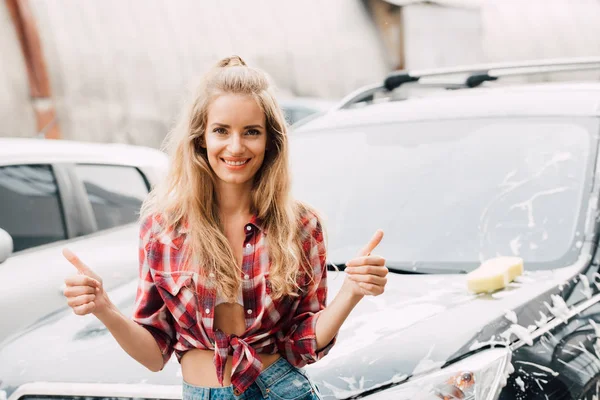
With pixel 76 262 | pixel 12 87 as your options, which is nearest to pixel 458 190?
pixel 76 262

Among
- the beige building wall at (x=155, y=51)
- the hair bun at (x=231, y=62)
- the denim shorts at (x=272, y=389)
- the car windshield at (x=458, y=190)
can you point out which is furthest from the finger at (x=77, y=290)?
the beige building wall at (x=155, y=51)

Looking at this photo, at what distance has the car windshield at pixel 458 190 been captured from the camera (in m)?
2.98

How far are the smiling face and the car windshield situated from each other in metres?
1.06

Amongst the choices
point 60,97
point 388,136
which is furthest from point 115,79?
point 388,136

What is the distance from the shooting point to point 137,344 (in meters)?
1.98

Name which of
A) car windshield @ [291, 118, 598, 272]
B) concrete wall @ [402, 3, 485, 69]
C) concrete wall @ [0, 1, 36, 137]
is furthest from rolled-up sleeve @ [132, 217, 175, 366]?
concrete wall @ [402, 3, 485, 69]

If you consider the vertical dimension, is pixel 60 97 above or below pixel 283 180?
below

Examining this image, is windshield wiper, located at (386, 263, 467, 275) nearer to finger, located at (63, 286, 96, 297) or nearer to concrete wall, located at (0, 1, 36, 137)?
finger, located at (63, 286, 96, 297)

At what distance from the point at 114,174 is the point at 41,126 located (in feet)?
21.0

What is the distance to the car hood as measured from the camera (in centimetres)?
226

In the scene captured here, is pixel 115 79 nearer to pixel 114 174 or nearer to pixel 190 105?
pixel 114 174

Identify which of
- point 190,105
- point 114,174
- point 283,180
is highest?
point 190,105

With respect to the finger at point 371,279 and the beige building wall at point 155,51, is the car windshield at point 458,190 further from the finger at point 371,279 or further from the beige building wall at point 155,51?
the beige building wall at point 155,51

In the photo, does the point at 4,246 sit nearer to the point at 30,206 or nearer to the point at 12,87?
the point at 30,206
